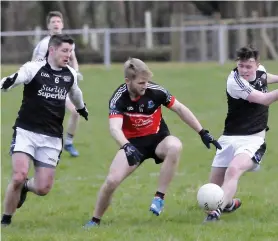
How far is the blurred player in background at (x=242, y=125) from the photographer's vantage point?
839cm

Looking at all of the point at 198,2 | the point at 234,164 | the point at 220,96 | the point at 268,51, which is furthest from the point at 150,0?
the point at 234,164

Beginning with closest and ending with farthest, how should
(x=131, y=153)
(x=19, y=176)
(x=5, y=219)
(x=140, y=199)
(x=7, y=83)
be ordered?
(x=131, y=153) < (x=7, y=83) < (x=19, y=176) < (x=5, y=219) < (x=140, y=199)

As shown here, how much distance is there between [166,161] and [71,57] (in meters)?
4.50

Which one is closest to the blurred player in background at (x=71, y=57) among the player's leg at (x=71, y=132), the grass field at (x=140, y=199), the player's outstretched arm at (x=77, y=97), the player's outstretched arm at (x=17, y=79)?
the player's leg at (x=71, y=132)

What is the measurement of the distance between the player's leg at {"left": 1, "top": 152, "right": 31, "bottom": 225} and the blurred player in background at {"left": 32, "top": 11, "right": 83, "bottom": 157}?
12.6 ft

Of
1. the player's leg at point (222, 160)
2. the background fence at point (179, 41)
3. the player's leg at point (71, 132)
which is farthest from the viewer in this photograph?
the background fence at point (179, 41)

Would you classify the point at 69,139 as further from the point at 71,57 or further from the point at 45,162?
the point at 45,162

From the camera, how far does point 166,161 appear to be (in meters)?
8.42

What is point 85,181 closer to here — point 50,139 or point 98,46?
point 50,139

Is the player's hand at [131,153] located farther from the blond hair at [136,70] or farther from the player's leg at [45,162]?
the player's leg at [45,162]

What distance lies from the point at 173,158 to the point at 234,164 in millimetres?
626

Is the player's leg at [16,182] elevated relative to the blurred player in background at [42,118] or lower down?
lower down

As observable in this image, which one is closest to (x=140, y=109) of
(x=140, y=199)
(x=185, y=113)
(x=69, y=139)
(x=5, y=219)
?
(x=185, y=113)

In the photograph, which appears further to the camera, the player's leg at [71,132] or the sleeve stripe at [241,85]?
the player's leg at [71,132]
